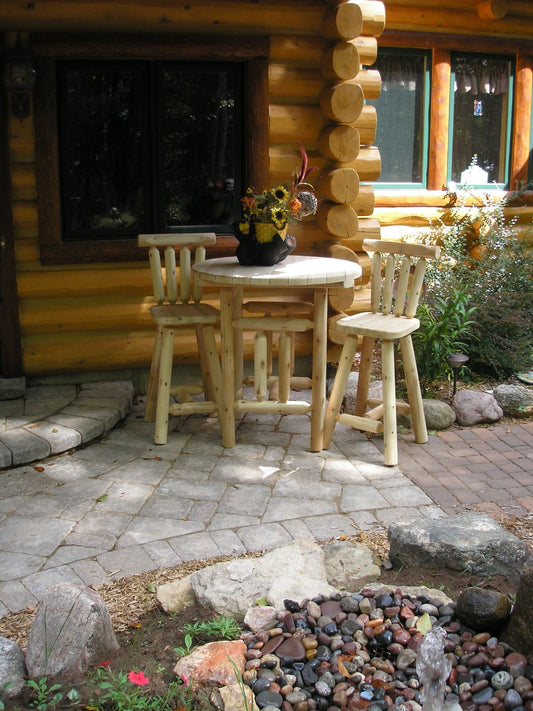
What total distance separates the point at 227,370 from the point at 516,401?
2.20m

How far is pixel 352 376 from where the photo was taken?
6.16 metres

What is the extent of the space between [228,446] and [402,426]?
123cm

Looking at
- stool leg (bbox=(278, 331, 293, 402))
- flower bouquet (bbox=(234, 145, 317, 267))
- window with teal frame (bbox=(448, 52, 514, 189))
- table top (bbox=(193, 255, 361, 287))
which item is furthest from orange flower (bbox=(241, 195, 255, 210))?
window with teal frame (bbox=(448, 52, 514, 189))

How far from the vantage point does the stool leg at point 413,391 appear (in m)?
5.25

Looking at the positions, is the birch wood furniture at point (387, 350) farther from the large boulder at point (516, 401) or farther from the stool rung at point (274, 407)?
the large boulder at point (516, 401)

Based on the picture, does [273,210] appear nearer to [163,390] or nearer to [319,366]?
[319,366]

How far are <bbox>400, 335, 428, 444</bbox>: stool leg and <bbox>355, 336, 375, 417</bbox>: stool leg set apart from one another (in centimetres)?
26

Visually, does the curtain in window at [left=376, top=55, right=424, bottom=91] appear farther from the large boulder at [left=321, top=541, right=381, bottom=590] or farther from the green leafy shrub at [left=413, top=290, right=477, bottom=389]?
the large boulder at [left=321, top=541, right=381, bottom=590]

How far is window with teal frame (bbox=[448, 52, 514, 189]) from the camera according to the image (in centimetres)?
854

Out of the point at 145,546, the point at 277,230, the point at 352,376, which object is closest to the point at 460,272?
the point at 352,376

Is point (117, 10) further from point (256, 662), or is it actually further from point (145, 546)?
point (256, 662)

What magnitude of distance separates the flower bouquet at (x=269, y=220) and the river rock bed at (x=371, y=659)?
8.23 ft

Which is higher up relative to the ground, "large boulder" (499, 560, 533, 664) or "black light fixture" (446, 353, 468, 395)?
"black light fixture" (446, 353, 468, 395)

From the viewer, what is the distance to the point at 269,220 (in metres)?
5.09
